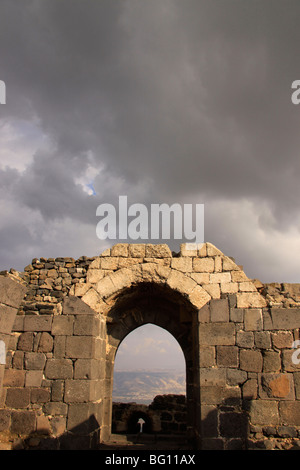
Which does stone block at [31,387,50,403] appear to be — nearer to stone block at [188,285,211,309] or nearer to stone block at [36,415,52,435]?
stone block at [36,415,52,435]

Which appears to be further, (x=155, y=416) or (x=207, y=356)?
(x=155, y=416)

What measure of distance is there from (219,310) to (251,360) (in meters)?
1.01

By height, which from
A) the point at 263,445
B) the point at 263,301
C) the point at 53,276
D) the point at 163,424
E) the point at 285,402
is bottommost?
the point at 163,424

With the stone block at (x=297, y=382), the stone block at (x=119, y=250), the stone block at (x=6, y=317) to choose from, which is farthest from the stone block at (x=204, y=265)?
the stone block at (x=6, y=317)

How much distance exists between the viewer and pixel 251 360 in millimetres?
6301

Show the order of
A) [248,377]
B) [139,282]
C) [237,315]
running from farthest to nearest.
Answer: [139,282]
[237,315]
[248,377]

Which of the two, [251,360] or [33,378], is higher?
[251,360]

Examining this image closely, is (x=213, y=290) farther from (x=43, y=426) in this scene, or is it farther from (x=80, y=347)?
(x=43, y=426)

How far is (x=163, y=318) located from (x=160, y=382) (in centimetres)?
13015

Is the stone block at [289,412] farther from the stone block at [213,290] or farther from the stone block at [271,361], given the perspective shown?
the stone block at [213,290]

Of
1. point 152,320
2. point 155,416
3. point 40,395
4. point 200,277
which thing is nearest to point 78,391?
point 40,395

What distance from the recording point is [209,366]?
634 centimetres
